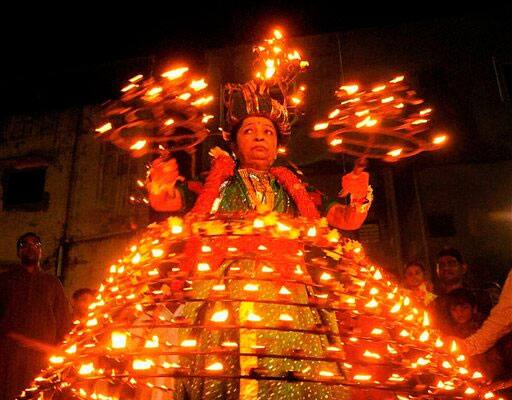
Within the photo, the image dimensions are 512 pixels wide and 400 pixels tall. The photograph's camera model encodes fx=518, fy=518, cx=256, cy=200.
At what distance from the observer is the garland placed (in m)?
4.43

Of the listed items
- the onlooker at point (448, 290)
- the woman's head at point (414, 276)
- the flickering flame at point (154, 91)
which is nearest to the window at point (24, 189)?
the woman's head at point (414, 276)

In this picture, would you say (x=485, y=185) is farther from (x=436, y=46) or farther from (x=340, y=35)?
(x=340, y=35)

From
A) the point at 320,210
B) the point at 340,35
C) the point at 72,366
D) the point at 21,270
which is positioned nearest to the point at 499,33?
the point at 340,35

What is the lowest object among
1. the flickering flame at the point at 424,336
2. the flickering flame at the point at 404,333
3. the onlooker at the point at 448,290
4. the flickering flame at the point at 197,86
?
the flickering flame at the point at 424,336

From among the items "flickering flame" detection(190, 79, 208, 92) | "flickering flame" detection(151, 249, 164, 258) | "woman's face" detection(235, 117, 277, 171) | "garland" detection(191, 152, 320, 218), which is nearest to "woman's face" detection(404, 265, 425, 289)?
"garland" detection(191, 152, 320, 218)

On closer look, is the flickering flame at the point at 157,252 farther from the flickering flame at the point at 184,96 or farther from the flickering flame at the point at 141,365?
the flickering flame at the point at 184,96

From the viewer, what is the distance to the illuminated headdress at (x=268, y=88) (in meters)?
4.96

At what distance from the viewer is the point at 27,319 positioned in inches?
240

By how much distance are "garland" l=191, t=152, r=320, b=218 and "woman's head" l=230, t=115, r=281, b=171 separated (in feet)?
0.44

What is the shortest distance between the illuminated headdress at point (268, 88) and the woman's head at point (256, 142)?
0.28ft

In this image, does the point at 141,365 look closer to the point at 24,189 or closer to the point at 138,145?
the point at 138,145

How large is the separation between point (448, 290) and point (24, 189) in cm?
1244

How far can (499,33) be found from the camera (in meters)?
12.0

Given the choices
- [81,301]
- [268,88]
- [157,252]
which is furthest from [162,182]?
[81,301]
